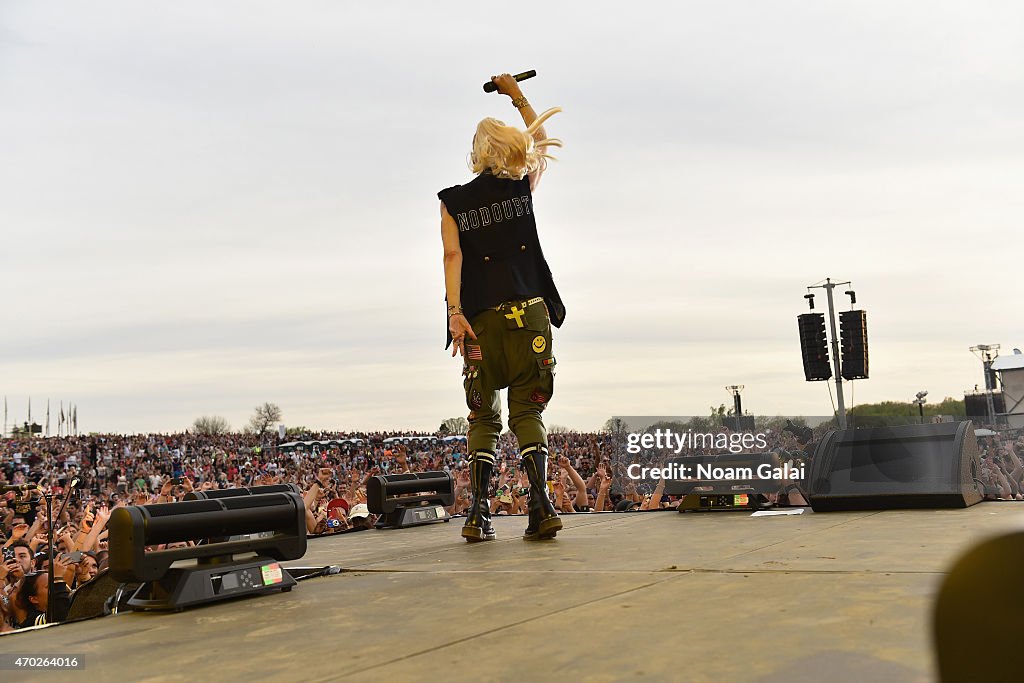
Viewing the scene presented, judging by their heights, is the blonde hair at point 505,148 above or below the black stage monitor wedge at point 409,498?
above

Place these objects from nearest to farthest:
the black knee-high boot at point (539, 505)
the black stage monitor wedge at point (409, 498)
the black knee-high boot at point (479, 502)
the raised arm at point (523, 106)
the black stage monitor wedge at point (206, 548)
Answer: the black stage monitor wedge at point (206, 548), the black knee-high boot at point (539, 505), the black knee-high boot at point (479, 502), the raised arm at point (523, 106), the black stage monitor wedge at point (409, 498)

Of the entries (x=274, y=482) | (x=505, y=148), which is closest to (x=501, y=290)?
(x=505, y=148)

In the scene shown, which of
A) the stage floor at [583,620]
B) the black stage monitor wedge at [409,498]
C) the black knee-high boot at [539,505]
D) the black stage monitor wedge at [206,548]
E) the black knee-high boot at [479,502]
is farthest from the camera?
the black stage monitor wedge at [409,498]

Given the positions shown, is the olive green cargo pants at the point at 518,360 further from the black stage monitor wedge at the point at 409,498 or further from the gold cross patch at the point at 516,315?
the black stage monitor wedge at the point at 409,498

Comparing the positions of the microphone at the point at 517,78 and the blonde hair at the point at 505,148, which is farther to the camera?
the microphone at the point at 517,78

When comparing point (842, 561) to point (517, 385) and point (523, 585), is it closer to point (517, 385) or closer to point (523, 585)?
point (523, 585)

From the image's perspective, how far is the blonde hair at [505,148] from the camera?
4.17m

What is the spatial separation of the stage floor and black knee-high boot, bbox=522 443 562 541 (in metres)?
0.41

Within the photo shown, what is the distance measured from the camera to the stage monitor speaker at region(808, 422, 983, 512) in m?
4.27

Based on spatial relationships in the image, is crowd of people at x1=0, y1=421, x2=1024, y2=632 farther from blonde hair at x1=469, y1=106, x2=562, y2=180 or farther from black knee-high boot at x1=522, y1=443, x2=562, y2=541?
blonde hair at x1=469, y1=106, x2=562, y2=180

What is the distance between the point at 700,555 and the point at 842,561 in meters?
0.52

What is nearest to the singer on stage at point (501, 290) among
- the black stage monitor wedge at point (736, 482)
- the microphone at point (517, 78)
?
the microphone at point (517, 78)

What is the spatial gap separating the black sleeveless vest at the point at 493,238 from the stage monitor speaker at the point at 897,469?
181 cm

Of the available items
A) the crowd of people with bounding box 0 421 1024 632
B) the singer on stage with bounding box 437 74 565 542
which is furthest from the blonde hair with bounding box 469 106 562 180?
the crowd of people with bounding box 0 421 1024 632
